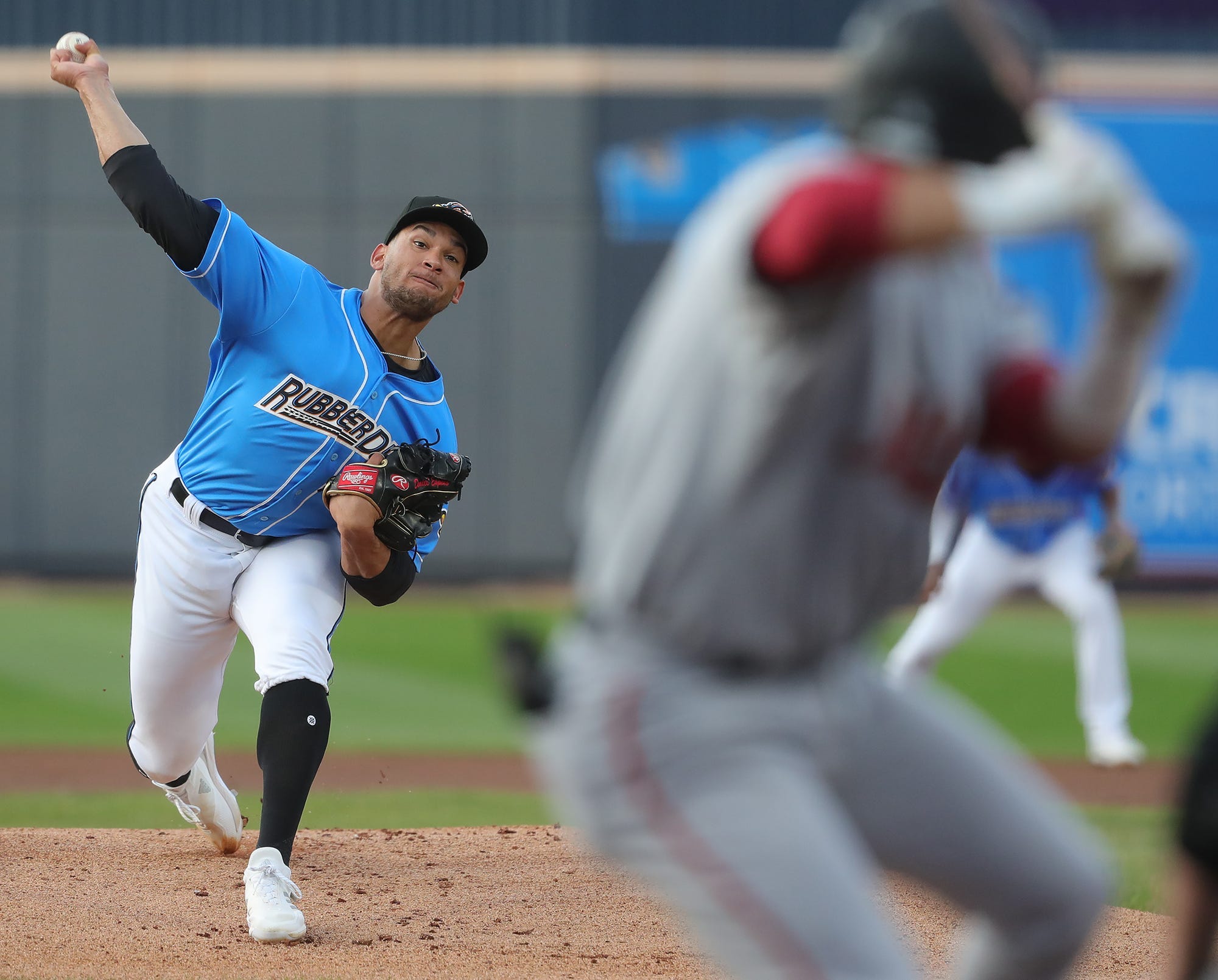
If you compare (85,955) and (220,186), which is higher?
(220,186)

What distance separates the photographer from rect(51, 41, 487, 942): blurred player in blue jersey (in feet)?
15.1

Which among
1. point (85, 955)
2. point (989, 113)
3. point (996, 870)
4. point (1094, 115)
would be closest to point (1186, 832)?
point (996, 870)

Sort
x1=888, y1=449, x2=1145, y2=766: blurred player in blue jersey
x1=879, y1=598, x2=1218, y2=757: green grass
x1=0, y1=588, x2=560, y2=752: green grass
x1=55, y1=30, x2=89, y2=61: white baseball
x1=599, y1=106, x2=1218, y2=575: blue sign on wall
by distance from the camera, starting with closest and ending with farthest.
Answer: x1=55, y1=30, x2=89, y2=61: white baseball < x1=888, y1=449, x2=1145, y2=766: blurred player in blue jersey < x1=0, y1=588, x2=560, y2=752: green grass < x1=879, y1=598, x2=1218, y2=757: green grass < x1=599, y1=106, x2=1218, y2=575: blue sign on wall

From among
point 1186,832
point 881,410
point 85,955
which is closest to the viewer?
point 881,410

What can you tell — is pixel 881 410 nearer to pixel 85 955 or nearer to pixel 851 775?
pixel 851 775

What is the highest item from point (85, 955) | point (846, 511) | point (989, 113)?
point (989, 113)

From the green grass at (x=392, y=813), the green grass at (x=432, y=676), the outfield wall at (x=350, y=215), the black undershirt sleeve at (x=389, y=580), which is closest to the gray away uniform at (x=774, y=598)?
the black undershirt sleeve at (x=389, y=580)

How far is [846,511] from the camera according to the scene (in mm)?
2115

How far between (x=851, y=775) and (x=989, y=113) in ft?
3.09

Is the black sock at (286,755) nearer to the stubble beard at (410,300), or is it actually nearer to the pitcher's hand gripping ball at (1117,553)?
the stubble beard at (410,300)

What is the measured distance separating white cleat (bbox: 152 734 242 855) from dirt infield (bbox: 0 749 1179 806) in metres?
2.15

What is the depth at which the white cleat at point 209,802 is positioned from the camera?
18.1ft

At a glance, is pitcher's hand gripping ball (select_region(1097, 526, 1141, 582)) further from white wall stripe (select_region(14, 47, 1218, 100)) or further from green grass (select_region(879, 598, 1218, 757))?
white wall stripe (select_region(14, 47, 1218, 100))

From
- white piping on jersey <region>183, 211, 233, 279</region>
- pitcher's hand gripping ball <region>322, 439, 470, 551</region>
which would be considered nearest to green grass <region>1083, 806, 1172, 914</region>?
pitcher's hand gripping ball <region>322, 439, 470, 551</region>
